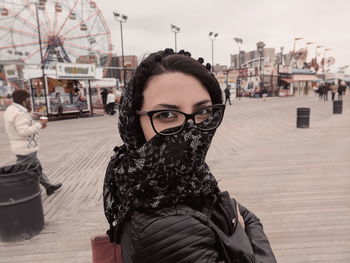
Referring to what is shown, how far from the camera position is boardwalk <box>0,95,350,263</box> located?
9.55ft

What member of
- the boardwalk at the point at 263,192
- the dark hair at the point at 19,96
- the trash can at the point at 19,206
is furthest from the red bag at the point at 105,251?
the dark hair at the point at 19,96

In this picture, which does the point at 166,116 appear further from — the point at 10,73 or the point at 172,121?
the point at 10,73

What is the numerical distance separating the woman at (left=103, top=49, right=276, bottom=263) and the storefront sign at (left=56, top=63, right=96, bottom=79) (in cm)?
1589

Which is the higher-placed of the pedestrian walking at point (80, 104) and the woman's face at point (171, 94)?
the woman's face at point (171, 94)

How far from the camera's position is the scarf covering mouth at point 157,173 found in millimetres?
941

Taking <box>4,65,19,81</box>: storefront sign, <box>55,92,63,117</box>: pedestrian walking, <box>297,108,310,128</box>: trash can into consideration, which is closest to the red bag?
<box>297,108,310,128</box>: trash can

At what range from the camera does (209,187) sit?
106cm

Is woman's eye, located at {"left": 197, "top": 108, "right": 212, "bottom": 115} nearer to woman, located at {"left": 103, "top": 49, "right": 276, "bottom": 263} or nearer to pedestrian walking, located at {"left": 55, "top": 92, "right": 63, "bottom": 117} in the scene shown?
woman, located at {"left": 103, "top": 49, "right": 276, "bottom": 263}

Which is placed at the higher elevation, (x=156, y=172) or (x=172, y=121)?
(x=172, y=121)

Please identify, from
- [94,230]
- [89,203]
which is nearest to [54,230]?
[94,230]

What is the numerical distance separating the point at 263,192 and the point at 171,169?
3.62m

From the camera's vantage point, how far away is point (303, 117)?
32.5 feet

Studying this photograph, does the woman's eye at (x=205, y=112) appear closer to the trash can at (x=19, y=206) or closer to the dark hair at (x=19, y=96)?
the trash can at (x=19, y=206)

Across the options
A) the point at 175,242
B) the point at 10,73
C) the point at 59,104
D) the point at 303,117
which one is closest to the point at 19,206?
the point at 175,242
